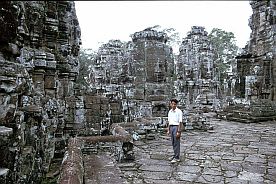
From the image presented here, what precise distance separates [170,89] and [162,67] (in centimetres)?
124

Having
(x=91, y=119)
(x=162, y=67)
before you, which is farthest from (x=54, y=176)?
(x=162, y=67)

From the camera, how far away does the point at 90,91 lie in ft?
37.7

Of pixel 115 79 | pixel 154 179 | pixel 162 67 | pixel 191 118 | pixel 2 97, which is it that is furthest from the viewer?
pixel 115 79

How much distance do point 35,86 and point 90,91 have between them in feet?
14.9

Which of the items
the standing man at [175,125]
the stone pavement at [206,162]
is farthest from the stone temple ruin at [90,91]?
the standing man at [175,125]

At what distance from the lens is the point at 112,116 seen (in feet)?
30.8

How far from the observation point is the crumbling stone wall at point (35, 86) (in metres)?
2.65

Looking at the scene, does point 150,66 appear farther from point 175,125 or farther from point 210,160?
point 210,160

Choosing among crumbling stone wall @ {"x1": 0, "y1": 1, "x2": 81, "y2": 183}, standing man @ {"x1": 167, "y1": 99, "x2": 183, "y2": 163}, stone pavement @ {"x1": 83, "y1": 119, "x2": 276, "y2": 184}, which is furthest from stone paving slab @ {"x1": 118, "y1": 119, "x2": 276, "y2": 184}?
crumbling stone wall @ {"x1": 0, "y1": 1, "x2": 81, "y2": 183}

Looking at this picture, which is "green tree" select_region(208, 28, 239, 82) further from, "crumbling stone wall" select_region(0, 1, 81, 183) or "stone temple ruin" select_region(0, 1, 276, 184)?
"crumbling stone wall" select_region(0, 1, 81, 183)

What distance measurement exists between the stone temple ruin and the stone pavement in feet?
1.81

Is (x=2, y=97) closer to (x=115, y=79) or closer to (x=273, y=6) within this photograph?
(x=115, y=79)

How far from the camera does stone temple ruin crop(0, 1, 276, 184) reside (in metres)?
2.88

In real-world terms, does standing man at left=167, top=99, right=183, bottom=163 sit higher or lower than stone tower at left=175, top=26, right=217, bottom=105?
lower
